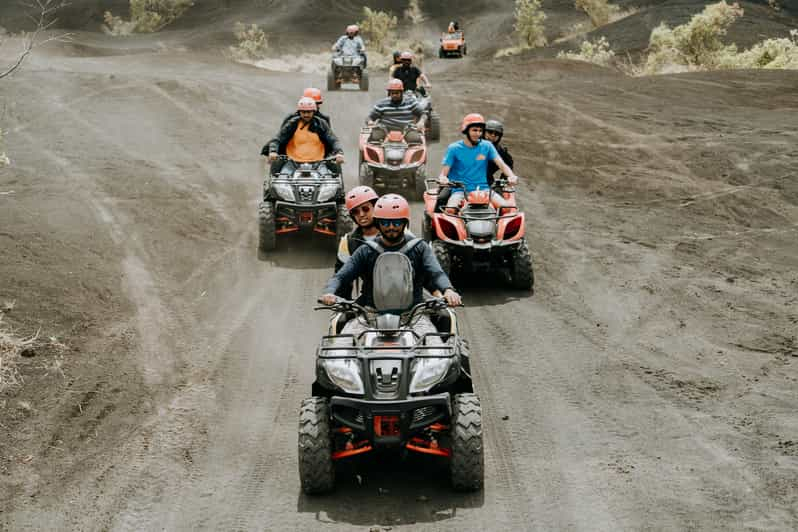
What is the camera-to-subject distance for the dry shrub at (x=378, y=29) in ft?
178

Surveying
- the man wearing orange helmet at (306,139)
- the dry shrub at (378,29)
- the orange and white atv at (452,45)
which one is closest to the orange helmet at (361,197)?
the man wearing orange helmet at (306,139)

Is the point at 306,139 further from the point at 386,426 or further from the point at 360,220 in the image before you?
the point at 386,426

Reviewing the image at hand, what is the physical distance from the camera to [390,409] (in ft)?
24.1

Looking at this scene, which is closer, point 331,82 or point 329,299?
point 329,299

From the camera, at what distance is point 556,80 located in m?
34.5

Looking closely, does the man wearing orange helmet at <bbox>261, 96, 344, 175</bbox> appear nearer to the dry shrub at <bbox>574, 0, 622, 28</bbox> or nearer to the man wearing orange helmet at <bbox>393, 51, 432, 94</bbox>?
the man wearing orange helmet at <bbox>393, 51, 432, 94</bbox>

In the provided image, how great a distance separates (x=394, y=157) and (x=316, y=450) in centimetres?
1150

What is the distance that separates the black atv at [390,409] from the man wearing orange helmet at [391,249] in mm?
774

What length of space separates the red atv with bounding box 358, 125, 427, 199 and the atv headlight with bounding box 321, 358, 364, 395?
11.1 metres

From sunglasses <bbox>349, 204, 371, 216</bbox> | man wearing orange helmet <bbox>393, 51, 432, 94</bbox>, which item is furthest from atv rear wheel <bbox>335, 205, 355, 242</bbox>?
man wearing orange helmet <bbox>393, 51, 432, 94</bbox>

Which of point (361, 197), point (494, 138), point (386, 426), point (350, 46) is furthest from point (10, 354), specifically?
point (350, 46)

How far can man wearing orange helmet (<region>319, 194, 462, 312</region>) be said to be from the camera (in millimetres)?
8422

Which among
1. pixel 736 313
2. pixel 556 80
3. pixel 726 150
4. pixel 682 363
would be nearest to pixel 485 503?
pixel 682 363

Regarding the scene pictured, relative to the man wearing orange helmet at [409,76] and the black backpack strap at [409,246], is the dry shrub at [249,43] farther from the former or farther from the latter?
the black backpack strap at [409,246]
